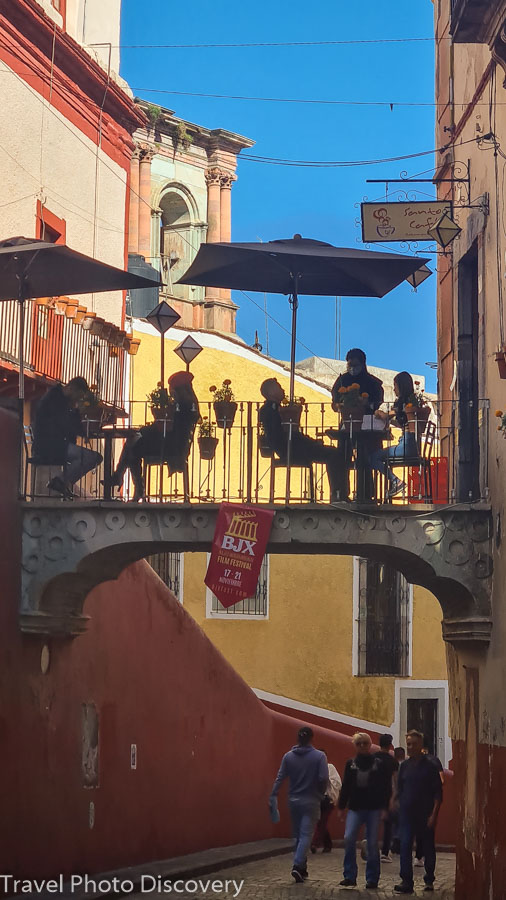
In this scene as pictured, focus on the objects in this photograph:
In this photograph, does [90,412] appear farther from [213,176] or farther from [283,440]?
[213,176]

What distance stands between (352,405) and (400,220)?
2340mm

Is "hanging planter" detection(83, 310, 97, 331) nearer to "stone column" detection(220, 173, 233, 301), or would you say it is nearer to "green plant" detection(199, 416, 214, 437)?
"green plant" detection(199, 416, 214, 437)

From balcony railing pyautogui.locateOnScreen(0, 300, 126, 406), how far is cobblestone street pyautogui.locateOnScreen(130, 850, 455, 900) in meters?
4.83

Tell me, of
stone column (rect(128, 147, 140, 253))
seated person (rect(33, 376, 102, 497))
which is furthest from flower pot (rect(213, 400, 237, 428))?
stone column (rect(128, 147, 140, 253))

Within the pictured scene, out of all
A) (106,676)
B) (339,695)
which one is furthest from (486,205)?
(339,695)

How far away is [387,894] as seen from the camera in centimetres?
1409

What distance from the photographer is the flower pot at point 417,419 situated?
13586 millimetres

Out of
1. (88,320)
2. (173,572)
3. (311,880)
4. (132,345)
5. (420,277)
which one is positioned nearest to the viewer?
(311,880)

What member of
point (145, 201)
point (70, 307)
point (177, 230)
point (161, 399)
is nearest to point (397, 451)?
point (161, 399)

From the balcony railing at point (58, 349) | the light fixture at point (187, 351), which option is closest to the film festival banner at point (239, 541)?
the balcony railing at point (58, 349)

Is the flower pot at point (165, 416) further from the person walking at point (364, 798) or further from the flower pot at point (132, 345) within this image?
the flower pot at point (132, 345)

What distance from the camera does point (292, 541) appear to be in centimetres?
1338

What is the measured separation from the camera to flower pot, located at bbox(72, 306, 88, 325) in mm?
16258

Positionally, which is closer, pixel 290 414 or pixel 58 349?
pixel 290 414
